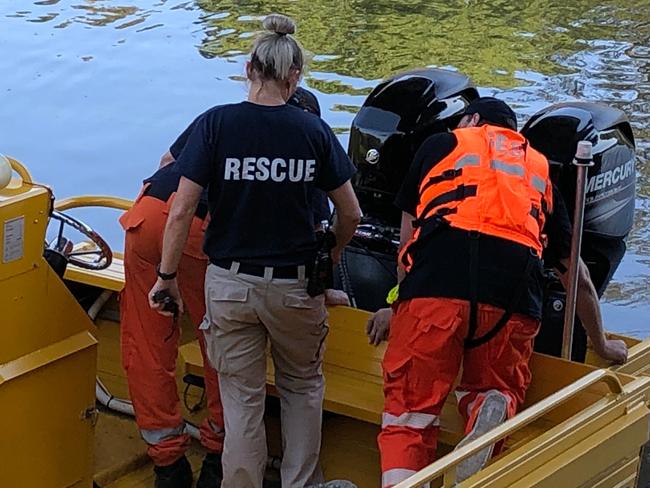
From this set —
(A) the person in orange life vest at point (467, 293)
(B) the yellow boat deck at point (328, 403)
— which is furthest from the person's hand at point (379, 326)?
(A) the person in orange life vest at point (467, 293)

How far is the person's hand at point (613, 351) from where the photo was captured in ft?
12.0

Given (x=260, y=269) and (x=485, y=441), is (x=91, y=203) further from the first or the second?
(x=485, y=441)

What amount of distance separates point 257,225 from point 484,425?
0.84 meters

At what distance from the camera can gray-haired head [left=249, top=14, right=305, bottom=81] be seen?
3133 millimetres

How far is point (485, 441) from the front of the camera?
8.91ft

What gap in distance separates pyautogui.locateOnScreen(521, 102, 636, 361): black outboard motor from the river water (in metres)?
3.75

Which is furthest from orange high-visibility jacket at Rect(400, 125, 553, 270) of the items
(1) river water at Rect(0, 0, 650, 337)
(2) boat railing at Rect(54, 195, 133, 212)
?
(1) river water at Rect(0, 0, 650, 337)

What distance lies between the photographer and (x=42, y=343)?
341 cm

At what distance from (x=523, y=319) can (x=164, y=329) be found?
3.91 ft

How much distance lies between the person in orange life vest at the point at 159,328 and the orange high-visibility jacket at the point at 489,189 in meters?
0.48

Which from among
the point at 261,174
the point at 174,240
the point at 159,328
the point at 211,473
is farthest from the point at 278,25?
the point at 211,473

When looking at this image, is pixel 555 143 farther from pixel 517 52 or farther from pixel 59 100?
pixel 517 52

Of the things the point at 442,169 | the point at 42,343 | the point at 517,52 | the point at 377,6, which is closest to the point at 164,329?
the point at 42,343

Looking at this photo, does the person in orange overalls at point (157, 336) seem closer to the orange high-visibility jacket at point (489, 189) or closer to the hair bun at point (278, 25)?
the hair bun at point (278, 25)
